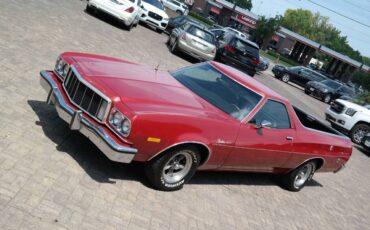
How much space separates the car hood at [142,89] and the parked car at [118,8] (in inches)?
434

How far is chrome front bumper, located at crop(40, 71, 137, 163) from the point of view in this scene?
4.96 meters

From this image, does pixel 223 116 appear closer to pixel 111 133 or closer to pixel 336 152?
pixel 111 133

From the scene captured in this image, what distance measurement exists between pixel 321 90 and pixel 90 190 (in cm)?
2681

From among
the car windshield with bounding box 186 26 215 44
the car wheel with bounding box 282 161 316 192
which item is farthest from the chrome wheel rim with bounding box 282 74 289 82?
the car wheel with bounding box 282 161 316 192

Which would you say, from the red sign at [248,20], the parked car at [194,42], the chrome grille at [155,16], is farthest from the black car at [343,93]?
the red sign at [248,20]

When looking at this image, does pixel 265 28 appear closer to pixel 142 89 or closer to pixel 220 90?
pixel 220 90

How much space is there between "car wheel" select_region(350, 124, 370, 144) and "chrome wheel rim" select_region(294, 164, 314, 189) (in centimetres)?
902

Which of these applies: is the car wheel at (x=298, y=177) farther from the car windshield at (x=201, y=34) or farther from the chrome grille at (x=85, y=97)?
the car windshield at (x=201, y=34)

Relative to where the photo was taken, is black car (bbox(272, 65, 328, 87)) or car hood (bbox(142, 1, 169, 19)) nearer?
car hood (bbox(142, 1, 169, 19))

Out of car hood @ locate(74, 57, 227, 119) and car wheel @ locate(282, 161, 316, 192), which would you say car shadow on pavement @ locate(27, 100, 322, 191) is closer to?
car hood @ locate(74, 57, 227, 119)

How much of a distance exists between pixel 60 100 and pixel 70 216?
1713 mm

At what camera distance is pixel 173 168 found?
18.9ft

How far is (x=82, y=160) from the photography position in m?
5.57

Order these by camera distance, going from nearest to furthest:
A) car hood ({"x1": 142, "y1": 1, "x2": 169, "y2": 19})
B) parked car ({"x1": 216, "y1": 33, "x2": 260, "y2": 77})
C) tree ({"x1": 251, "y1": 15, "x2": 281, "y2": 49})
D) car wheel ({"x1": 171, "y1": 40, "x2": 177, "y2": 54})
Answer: car wheel ({"x1": 171, "y1": 40, "x2": 177, "y2": 54}) < parked car ({"x1": 216, "y1": 33, "x2": 260, "y2": 77}) < car hood ({"x1": 142, "y1": 1, "x2": 169, "y2": 19}) < tree ({"x1": 251, "y1": 15, "x2": 281, "y2": 49})
